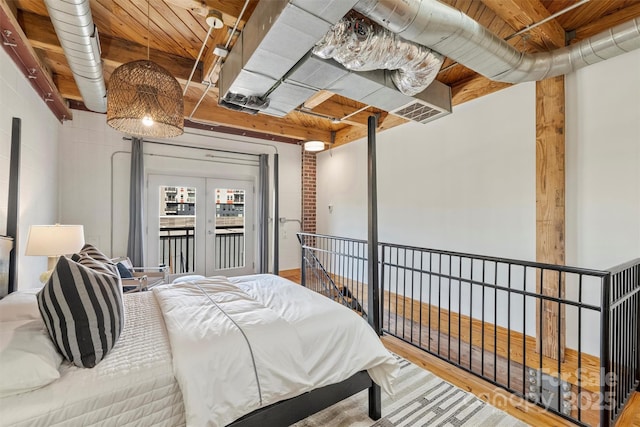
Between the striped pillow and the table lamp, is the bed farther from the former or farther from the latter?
the table lamp

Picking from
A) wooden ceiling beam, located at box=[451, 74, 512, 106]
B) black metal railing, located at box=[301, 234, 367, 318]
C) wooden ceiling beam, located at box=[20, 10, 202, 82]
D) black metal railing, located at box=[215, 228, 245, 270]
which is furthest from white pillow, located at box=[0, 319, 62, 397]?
wooden ceiling beam, located at box=[451, 74, 512, 106]

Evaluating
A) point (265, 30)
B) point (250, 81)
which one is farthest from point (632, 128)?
point (250, 81)

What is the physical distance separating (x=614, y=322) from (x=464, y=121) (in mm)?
2491

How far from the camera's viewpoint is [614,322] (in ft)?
5.59

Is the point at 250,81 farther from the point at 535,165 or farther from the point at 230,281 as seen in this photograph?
the point at 535,165

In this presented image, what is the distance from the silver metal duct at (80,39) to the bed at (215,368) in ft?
5.51

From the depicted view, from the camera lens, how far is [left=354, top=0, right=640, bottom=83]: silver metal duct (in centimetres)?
170

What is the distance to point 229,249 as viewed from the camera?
5.29 m

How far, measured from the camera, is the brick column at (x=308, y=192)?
5.95 meters

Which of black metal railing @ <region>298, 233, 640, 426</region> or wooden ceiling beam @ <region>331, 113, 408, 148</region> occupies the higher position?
wooden ceiling beam @ <region>331, 113, 408, 148</region>

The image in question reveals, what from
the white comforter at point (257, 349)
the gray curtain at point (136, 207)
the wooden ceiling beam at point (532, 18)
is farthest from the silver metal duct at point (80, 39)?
the wooden ceiling beam at point (532, 18)

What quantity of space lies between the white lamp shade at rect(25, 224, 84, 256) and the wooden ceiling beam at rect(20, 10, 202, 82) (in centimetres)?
149

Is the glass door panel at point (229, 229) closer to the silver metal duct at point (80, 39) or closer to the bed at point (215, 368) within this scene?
the silver metal duct at point (80, 39)

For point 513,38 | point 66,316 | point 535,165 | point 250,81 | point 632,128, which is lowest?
point 66,316
